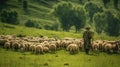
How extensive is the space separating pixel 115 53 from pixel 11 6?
127 meters

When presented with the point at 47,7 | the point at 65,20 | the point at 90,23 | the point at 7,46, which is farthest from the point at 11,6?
the point at 7,46

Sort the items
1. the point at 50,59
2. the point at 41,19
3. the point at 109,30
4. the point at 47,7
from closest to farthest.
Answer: the point at 50,59
the point at 109,30
the point at 41,19
the point at 47,7

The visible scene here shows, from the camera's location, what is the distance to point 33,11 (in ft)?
519

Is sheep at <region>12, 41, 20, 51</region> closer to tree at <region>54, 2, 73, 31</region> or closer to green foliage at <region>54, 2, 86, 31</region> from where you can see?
green foliage at <region>54, 2, 86, 31</region>

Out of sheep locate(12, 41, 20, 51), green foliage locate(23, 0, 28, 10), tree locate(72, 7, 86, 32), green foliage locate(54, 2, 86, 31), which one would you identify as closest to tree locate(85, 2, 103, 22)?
green foliage locate(54, 2, 86, 31)

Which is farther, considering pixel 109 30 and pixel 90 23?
pixel 90 23

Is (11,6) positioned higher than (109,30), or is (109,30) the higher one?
(11,6)

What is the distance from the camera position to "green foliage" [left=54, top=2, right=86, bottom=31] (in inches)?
4195

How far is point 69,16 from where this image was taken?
10838 centimetres

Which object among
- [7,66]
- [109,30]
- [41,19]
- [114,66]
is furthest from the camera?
[41,19]

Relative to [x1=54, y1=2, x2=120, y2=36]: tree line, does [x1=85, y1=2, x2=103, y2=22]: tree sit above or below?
above

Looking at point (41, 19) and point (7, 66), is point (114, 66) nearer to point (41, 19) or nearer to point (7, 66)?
point (7, 66)

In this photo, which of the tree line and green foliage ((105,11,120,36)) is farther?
the tree line

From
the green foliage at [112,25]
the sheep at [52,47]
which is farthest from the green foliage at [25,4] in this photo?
the sheep at [52,47]
